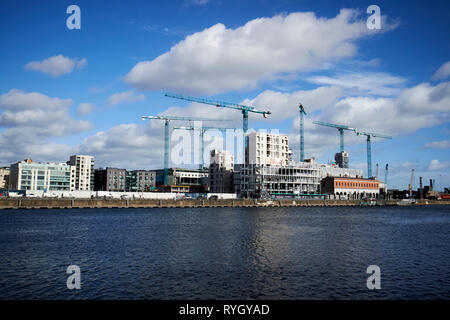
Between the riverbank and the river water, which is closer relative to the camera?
the river water

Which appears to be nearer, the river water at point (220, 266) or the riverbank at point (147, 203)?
the river water at point (220, 266)

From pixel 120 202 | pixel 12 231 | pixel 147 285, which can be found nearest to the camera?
pixel 147 285

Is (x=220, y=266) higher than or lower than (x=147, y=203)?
higher

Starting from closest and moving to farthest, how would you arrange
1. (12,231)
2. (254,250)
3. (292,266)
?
(292,266) < (254,250) < (12,231)

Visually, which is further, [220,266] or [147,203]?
[147,203]

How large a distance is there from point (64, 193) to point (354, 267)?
141833mm

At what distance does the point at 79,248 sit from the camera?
148 ft

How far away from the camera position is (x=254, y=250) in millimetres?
44031

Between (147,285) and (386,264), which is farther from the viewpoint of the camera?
(386,264)

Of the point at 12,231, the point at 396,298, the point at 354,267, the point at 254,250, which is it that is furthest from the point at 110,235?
the point at 396,298
